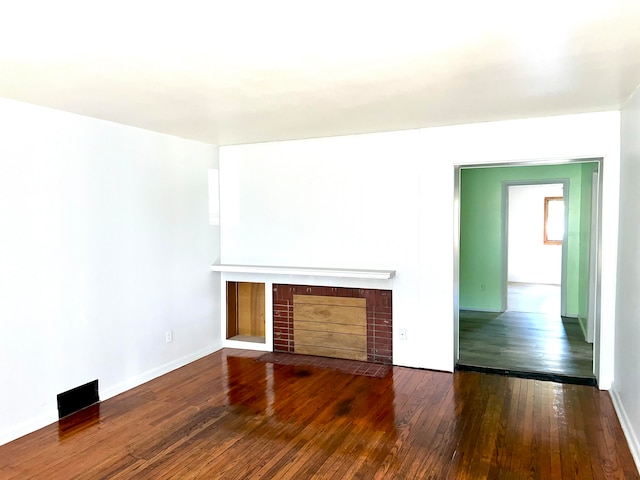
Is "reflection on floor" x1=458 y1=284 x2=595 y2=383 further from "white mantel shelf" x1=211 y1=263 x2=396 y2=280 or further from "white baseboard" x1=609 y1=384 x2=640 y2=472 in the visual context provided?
"white mantel shelf" x1=211 y1=263 x2=396 y2=280

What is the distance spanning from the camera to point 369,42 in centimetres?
209

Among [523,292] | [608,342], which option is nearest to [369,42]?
[608,342]

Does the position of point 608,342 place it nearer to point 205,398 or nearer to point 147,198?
point 205,398

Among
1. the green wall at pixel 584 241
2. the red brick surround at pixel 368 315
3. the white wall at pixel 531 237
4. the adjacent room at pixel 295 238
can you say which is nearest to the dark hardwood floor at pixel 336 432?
the adjacent room at pixel 295 238

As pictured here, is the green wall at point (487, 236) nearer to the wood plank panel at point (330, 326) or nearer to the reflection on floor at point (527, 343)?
the reflection on floor at point (527, 343)

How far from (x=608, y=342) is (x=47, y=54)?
4.27m

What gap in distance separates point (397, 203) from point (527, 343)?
2353 millimetres

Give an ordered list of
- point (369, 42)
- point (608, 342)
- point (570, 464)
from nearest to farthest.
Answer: point (369, 42) → point (570, 464) → point (608, 342)

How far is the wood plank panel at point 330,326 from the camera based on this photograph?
15.2ft

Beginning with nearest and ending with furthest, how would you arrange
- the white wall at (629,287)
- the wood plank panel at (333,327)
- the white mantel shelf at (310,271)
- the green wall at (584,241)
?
1. the white wall at (629,287)
2. the white mantel shelf at (310,271)
3. the wood plank panel at (333,327)
4. the green wall at (584,241)

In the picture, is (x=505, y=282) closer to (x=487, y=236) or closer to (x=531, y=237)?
(x=487, y=236)

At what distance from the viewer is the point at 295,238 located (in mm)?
4852

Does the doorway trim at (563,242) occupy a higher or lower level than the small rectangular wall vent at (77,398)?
higher

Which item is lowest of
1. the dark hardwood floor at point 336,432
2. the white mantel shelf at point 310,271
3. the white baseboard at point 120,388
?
the dark hardwood floor at point 336,432
